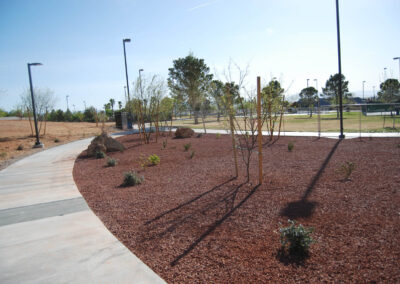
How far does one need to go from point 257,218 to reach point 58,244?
3103 mm

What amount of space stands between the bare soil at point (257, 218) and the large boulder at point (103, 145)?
14.9 ft

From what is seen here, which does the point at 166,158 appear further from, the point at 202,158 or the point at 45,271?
the point at 45,271

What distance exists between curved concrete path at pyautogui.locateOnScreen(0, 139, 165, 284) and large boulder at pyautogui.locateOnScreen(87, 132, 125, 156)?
6084 mm

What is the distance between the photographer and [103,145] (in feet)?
46.0

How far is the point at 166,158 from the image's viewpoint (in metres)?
11.8

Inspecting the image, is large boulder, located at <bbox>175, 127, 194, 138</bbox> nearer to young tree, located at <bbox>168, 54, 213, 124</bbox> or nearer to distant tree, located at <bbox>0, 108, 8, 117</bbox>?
young tree, located at <bbox>168, 54, 213, 124</bbox>

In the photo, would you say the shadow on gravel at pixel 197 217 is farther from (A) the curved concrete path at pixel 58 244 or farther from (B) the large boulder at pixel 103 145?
(B) the large boulder at pixel 103 145

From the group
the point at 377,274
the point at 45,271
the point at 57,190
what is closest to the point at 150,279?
the point at 45,271

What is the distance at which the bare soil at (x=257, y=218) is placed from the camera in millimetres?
3439

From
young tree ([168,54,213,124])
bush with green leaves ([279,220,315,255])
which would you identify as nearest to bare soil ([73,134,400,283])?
bush with green leaves ([279,220,315,255])

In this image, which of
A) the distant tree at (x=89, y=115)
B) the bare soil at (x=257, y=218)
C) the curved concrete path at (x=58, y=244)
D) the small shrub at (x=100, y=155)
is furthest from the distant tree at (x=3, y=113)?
the curved concrete path at (x=58, y=244)

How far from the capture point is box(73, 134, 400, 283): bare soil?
11.3 ft

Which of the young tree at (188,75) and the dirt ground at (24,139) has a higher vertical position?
the young tree at (188,75)

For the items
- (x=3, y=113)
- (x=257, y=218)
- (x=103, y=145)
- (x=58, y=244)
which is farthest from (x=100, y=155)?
(x=3, y=113)
